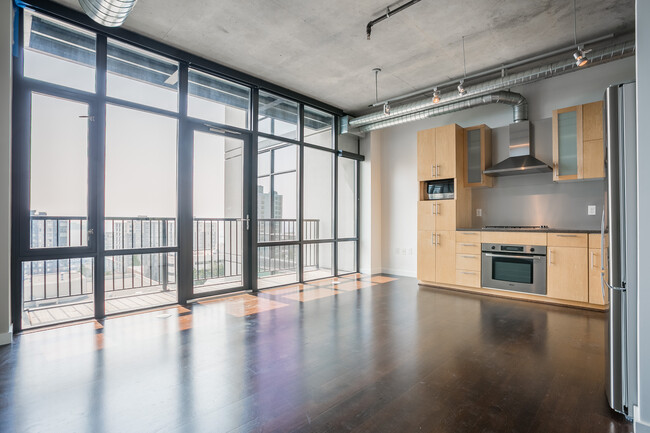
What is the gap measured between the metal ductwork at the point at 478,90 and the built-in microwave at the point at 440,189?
1.06 metres

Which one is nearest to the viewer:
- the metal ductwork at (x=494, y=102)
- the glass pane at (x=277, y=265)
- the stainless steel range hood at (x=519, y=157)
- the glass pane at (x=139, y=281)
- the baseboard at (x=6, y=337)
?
the baseboard at (x=6, y=337)

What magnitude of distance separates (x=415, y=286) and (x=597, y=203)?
104 inches

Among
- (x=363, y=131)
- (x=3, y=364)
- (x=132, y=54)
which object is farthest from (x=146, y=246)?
(x=363, y=131)

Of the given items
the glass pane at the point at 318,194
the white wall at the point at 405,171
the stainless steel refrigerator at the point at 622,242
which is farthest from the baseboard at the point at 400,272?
the stainless steel refrigerator at the point at 622,242

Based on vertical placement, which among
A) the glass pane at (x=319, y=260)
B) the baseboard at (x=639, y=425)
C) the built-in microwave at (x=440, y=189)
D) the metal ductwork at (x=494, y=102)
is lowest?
the baseboard at (x=639, y=425)

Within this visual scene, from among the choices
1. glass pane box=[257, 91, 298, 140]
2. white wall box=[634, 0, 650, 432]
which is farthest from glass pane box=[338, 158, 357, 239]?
white wall box=[634, 0, 650, 432]

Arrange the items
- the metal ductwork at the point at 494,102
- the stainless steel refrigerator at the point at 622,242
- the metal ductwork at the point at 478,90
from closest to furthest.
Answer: the stainless steel refrigerator at the point at 622,242 → the metal ductwork at the point at 478,90 → the metal ductwork at the point at 494,102

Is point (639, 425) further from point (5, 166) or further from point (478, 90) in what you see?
point (5, 166)

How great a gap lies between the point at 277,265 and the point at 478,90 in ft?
12.8

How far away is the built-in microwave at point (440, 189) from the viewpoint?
16.9ft

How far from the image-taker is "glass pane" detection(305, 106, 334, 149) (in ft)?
19.3

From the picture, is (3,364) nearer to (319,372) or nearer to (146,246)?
(146,246)

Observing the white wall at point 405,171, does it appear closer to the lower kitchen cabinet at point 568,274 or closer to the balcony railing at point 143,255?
the balcony railing at point 143,255

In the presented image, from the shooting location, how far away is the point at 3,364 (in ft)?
7.95
